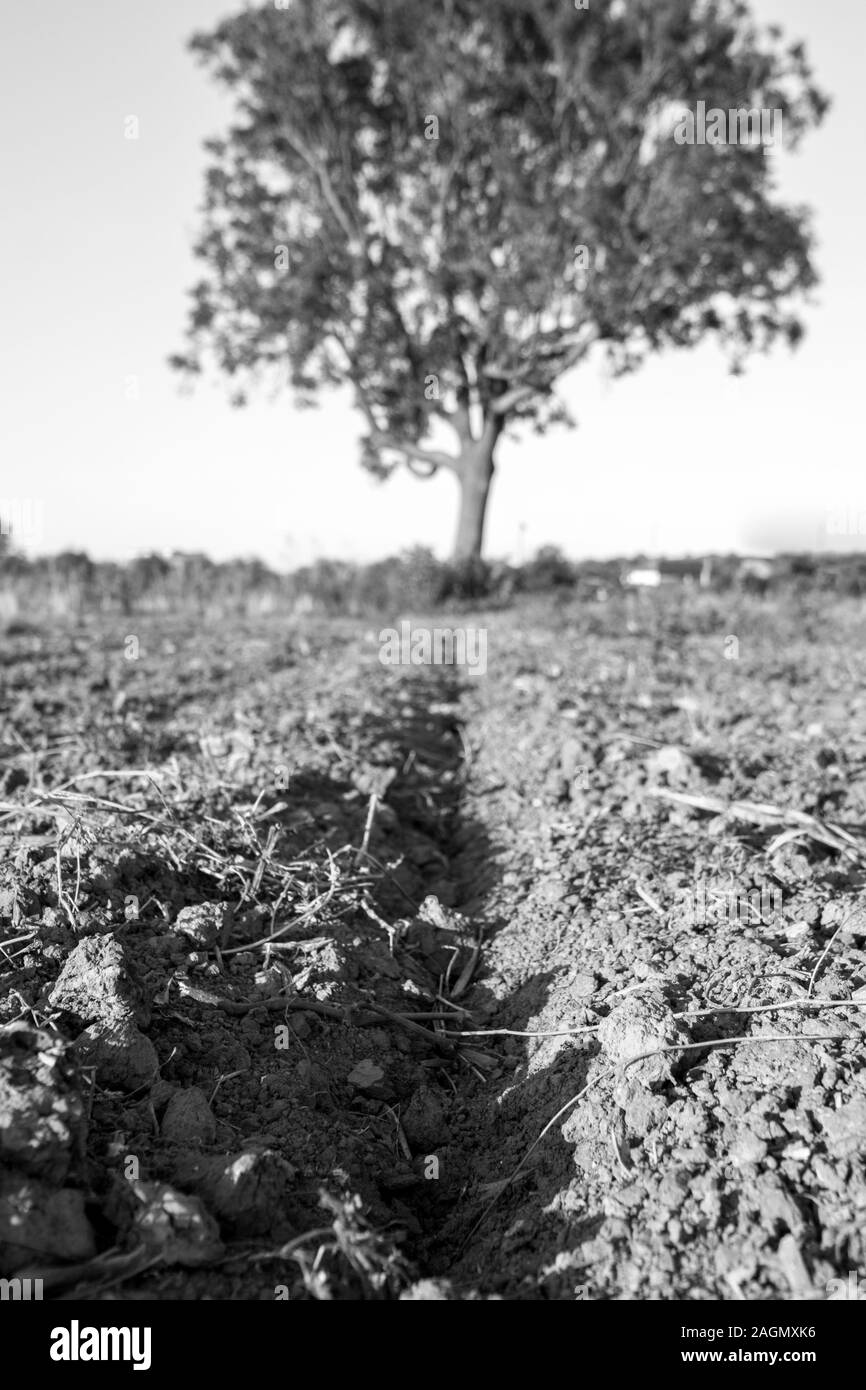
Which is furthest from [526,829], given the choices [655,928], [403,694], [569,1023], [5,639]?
[5,639]

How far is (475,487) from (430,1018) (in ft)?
55.4

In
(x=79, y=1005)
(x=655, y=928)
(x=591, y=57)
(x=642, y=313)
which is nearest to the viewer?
(x=79, y=1005)

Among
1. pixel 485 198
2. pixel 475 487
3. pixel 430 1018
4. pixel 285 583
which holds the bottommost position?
pixel 430 1018

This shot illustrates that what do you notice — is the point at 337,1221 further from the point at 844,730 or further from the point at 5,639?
the point at 5,639

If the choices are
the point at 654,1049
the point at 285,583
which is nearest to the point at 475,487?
the point at 285,583

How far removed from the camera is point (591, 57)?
16578 millimetres

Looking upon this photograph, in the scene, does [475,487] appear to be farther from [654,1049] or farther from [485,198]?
[654,1049]

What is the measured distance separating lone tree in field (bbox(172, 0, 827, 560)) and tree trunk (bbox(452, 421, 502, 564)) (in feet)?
0.12

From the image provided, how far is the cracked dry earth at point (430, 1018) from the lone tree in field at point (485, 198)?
12.7 metres

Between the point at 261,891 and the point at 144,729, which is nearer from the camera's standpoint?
the point at 261,891

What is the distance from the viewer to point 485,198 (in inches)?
713

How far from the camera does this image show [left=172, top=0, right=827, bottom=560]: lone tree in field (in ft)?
54.1

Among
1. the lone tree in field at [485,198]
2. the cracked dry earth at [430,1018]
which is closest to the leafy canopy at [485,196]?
the lone tree in field at [485,198]

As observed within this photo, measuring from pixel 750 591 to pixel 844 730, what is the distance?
9.92m
